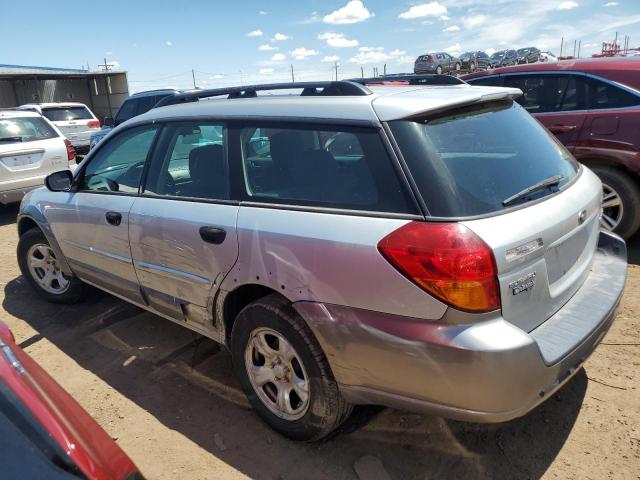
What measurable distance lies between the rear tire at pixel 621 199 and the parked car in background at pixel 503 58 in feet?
97.7

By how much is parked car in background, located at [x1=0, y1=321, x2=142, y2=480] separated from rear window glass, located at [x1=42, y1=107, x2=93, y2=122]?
1421 cm

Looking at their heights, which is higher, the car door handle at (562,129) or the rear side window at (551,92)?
the rear side window at (551,92)

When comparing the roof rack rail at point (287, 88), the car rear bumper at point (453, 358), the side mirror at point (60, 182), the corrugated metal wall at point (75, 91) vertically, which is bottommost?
the car rear bumper at point (453, 358)

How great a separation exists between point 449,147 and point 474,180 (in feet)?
0.61

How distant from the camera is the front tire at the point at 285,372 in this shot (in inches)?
90.6

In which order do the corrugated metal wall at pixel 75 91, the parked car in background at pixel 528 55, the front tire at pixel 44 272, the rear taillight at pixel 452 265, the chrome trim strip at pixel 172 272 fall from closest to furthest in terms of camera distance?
the rear taillight at pixel 452 265, the chrome trim strip at pixel 172 272, the front tire at pixel 44 272, the corrugated metal wall at pixel 75 91, the parked car in background at pixel 528 55

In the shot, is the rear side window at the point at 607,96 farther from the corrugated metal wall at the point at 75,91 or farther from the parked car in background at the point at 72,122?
the corrugated metal wall at the point at 75,91

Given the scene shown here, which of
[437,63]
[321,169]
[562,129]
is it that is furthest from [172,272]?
[437,63]

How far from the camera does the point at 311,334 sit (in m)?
2.28

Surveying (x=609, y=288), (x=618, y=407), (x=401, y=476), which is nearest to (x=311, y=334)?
(x=401, y=476)

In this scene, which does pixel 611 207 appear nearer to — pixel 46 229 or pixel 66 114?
pixel 46 229

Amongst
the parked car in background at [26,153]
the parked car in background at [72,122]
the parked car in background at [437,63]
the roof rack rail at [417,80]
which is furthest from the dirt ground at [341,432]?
the parked car in background at [437,63]

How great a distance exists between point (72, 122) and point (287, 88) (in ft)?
43.7

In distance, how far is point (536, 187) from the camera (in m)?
2.29
